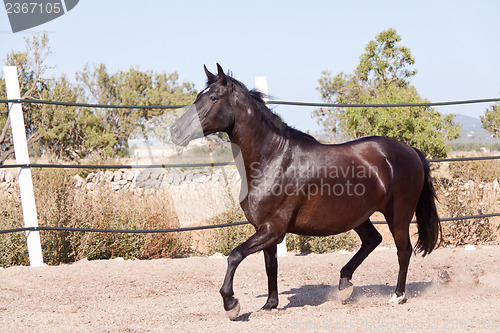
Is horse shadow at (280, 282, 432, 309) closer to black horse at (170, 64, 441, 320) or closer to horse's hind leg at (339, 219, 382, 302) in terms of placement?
horse's hind leg at (339, 219, 382, 302)

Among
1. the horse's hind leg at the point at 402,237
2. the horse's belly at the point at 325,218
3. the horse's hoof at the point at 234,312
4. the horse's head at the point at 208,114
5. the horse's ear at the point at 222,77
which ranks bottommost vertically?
the horse's hoof at the point at 234,312

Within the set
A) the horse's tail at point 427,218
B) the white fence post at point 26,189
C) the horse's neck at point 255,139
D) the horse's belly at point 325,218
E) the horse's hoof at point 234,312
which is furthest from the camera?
the white fence post at point 26,189

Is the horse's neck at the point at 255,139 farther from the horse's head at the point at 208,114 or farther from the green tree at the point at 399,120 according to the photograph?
the green tree at the point at 399,120

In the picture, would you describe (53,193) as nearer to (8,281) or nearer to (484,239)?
(8,281)

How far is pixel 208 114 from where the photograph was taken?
3711 mm

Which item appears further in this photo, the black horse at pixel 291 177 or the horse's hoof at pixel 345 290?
the horse's hoof at pixel 345 290

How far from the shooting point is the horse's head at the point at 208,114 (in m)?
3.67

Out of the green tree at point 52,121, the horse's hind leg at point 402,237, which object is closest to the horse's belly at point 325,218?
the horse's hind leg at point 402,237

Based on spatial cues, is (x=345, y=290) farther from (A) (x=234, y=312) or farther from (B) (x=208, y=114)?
(B) (x=208, y=114)

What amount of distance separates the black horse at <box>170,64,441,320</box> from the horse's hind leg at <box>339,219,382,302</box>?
0.01 metres

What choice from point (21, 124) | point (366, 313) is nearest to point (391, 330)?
point (366, 313)

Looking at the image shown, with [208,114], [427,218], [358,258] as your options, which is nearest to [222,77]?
[208,114]

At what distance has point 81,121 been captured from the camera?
969 inches

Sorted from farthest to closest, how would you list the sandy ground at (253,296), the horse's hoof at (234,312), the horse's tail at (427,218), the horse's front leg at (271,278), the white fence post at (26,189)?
the white fence post at (26,189), the horse's tail at (427,218), the horse's front leg at (271,278), the horse's hoof at (234,312), the sandy ground at (253,296)
